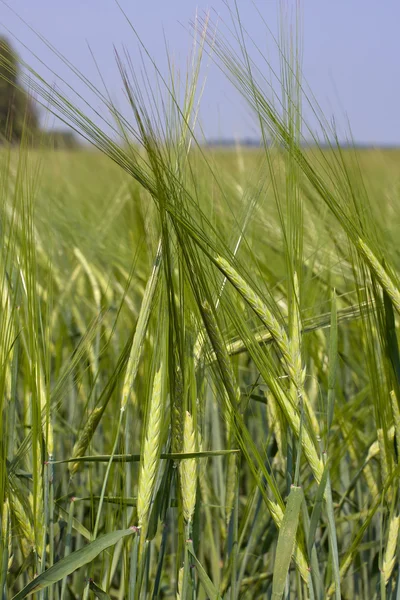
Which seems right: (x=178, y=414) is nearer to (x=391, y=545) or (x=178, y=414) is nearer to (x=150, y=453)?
(x=150, y=453)

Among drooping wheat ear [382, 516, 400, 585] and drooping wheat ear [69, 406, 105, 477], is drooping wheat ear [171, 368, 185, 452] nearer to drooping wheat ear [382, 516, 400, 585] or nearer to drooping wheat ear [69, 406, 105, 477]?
drooping wheat ear [69, 406, 105, 477]

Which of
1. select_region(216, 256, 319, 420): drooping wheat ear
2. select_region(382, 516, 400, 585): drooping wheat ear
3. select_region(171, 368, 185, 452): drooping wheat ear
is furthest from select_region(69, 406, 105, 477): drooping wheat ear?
select_region(382, 516, 400, 585): drooping wheat ear

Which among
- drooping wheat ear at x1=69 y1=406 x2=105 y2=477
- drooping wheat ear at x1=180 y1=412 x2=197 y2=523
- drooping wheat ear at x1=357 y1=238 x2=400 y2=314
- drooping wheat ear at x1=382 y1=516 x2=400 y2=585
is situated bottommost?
drooping wheat ear at x1=382 y1=516 x2=400 y2=585

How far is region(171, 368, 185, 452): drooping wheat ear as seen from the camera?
711 millimetres

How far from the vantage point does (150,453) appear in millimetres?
681

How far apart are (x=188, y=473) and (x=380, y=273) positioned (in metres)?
0.26

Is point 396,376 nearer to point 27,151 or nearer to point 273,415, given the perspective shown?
point 273,415

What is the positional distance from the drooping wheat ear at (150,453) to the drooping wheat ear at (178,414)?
0.08 feet

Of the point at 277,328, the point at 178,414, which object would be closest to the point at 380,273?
the point at 277,328

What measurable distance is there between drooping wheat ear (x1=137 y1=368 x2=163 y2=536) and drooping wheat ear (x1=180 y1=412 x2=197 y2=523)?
0.03 m

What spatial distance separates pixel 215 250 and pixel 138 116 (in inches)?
5.0

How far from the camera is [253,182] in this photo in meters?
0.92

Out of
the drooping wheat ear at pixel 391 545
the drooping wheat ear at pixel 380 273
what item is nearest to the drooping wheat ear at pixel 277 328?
the drooping wheat ear at pixel 380 273

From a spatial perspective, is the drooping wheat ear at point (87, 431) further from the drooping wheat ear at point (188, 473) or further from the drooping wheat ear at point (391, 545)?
the drooping wheat ear at point (391, 545)
